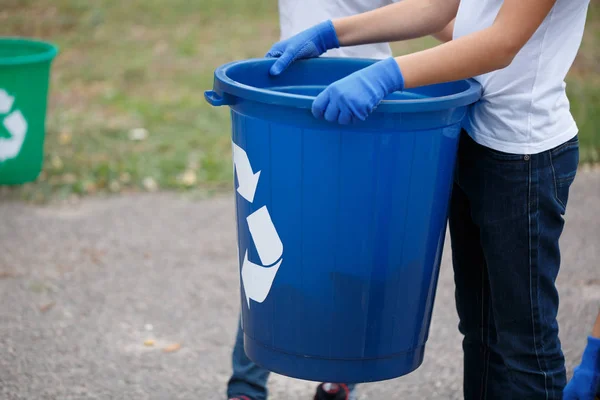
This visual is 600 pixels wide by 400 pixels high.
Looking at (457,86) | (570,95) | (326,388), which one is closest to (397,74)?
(457,86)

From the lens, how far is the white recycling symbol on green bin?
4.12 m

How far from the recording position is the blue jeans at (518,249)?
1771 mm

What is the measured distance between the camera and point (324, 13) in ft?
7.39

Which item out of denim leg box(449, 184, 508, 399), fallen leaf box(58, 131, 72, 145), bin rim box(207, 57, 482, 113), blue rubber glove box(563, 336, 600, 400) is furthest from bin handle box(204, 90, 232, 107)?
fallen leaf box(58, 131, 72, 145)

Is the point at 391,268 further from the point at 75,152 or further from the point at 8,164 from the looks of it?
the point at 75,152

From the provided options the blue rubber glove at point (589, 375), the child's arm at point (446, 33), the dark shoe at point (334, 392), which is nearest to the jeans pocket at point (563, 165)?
the blue rubber glove at point (589, 375)

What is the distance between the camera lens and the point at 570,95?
18.6 feet

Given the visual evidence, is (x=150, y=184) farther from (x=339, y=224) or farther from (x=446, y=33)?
(x=339, y=224)

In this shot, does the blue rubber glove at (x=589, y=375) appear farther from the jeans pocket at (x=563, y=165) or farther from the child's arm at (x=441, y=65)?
the child's arm at (x=441, y=65)

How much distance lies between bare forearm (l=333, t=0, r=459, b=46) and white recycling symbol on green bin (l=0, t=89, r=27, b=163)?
2620 millimetres

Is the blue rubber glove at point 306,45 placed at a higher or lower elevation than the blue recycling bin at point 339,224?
higher

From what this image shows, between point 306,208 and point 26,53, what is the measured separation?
3.30m

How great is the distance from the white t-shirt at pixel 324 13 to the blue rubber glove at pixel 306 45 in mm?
218

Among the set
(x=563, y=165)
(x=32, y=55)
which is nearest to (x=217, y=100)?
(x=563, y=165)
